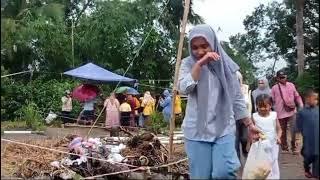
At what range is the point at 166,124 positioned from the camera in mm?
17672

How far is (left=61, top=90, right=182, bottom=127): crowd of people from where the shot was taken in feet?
57.7

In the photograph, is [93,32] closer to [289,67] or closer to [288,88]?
[289,67]

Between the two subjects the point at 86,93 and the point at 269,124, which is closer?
the point at 269,124

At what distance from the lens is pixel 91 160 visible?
24.6 feet

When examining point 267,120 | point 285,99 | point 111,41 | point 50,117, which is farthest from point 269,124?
point 111,41

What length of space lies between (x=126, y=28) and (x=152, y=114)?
46.0 feet

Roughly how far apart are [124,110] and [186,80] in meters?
13.9

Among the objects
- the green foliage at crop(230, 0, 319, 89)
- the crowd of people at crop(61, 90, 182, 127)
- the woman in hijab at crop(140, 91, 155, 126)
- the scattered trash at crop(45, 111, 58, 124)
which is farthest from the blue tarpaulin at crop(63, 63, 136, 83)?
the green foliage at crop(230, 0, 319, 89)

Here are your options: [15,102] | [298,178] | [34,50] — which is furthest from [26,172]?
[34,50]

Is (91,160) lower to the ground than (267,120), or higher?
lower

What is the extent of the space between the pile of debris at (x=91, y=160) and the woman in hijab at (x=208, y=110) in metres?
2.72

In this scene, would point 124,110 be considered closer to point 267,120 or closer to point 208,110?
point 267,120

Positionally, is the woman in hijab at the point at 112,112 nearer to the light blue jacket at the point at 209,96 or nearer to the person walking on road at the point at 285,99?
the person walking on road at the point at 285,99

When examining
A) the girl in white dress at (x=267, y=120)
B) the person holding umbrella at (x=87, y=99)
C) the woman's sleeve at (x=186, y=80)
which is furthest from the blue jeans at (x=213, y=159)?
the person holding umbrella at (x=87, y=99)
